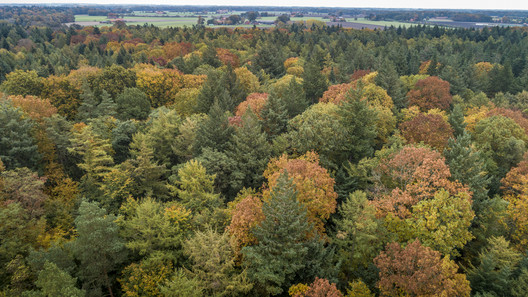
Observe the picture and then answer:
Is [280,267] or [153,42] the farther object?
[153,42]

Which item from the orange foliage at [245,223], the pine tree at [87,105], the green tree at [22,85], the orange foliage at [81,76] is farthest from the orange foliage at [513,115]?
the green tree at [22,85]

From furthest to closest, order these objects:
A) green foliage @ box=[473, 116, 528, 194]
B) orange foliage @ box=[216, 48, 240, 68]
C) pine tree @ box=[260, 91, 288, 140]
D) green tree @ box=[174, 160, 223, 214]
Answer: orange foliage @ box=[216, 48, 240, 68]
pine tree @ box=[260, 91, 288, 140]
green foliage @ box=[473, 116, 528, 194]
green tree @ box=[174, 160, 223, 214]

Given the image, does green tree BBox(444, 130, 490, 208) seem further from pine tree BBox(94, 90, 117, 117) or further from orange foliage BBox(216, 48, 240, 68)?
orange foliage BBox(216, 48, 240, 68)

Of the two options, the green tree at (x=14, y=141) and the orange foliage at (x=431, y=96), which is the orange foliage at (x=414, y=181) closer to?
the orange foliage at (x=431, y=96)

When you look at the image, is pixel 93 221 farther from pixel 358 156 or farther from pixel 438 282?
pixel 358 156

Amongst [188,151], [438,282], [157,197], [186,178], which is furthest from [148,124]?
[438,282]

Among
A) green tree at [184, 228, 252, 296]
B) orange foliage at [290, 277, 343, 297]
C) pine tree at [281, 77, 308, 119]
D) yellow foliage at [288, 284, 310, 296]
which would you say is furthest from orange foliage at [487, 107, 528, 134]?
green tree at [184, 228, 252, 296]

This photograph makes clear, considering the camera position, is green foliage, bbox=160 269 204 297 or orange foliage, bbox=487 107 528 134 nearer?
green foliage, bbox=160 269 204 297
